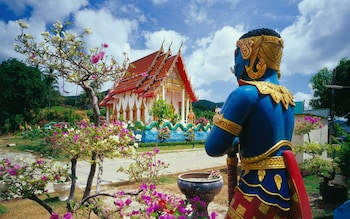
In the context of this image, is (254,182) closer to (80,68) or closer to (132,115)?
(80,68)

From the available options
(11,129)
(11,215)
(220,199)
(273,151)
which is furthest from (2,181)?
(11,129)

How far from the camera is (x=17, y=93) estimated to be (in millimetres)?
21969

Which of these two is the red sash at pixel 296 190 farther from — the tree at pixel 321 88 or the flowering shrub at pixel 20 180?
the tree at pixel 321 88

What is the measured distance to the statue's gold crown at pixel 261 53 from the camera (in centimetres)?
158

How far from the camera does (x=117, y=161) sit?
10.1 metres

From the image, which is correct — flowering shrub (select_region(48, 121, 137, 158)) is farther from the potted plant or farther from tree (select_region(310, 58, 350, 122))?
tree (select_region(310, 58, 350, 122))

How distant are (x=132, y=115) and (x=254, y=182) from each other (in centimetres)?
2094

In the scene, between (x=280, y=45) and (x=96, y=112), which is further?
(x=96, y=112)

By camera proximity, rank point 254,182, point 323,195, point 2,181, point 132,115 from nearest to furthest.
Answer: point 254,182 < point 2,181 < point 323,195 < point 132,115

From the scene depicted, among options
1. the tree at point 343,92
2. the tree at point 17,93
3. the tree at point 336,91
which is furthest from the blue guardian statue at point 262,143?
the tree at point 343,92

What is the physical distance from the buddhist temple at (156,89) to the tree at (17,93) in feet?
23.3

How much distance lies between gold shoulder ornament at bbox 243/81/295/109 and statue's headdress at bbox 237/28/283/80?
100mm

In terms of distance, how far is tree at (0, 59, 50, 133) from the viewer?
21.5 m

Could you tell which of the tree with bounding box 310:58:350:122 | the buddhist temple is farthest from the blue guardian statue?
the tree with bounding box 310:58:350:122
